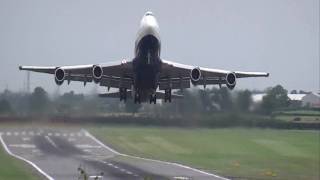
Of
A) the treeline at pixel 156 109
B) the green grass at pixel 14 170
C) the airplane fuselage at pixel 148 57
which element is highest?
the airplane fuselage at pixel 148 57

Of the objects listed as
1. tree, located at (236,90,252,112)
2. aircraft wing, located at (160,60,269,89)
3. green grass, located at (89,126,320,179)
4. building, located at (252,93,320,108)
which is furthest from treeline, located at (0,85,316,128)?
aircraft wing, located at (160,60,269,89)

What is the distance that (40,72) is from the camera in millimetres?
58969

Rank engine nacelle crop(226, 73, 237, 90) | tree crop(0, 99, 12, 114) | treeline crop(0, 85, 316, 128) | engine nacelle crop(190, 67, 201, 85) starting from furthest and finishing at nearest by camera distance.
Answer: tree crop(0, 99, 12, 114) < treeline crop(0, 85, 316, 128) < engine nacelle crop(226, 73, 237, 90) < engine nacelle crop(190, 67, 201, 85)

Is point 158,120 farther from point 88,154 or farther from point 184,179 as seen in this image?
point 88,154

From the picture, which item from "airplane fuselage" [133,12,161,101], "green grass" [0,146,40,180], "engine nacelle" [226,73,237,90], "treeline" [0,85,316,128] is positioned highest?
"airplane fuselage" [133,12,161,101]

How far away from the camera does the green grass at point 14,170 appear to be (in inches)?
3044

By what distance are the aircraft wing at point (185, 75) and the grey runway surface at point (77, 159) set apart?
46.4ft

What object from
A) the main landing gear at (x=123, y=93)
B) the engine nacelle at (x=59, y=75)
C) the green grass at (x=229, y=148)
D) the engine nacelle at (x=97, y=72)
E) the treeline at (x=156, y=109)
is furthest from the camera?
the green grass at (x=229, y=148)

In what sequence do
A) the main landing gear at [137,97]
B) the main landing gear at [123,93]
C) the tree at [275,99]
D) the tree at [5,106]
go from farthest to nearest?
the tree at [5,106]
the tree at [275,99]
the main landing gear at [123,93]
the main landing gear at [137,97]

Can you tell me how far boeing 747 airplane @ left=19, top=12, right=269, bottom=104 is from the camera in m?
54.8

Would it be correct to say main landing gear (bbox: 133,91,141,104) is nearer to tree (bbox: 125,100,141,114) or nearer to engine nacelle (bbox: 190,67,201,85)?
engine nacelle (bbox: 190,67,201,85)

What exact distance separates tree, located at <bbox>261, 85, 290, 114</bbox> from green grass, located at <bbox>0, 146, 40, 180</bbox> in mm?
22581

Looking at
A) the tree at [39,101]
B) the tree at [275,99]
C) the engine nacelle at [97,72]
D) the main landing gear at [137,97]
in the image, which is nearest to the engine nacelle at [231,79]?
the main landing gear at [137,97]

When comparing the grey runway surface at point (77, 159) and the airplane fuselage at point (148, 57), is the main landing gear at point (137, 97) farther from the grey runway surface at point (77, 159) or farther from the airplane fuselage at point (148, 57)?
the grey runway surface at point (77, 159)
